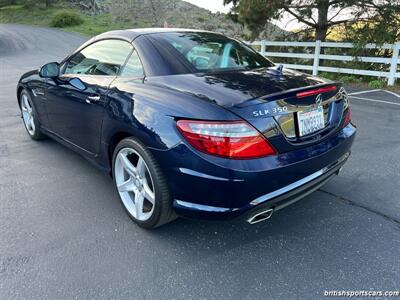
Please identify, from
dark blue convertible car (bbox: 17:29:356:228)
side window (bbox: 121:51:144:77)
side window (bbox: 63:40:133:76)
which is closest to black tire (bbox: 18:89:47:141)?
side window (bbox: 63:40:133:76)

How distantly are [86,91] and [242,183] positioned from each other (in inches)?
72.6

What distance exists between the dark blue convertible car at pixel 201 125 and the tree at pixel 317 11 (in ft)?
26.6

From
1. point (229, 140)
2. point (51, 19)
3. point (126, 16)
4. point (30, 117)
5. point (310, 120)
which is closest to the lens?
point (229, 140)

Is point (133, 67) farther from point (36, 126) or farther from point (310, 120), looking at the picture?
point (36, 126)

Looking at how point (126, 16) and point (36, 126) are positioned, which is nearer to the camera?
point (36, 126)

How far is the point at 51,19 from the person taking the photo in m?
34.8

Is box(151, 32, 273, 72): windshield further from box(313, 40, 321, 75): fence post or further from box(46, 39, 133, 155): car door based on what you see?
box(313, 40, 321, 75): fence post

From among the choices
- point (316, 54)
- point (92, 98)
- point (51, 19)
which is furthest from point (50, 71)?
point (51, 19)

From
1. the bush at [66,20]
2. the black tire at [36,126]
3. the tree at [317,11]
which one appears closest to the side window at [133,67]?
the black tire at [36,126]

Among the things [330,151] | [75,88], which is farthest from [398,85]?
[75,88]

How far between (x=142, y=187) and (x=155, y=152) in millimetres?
458

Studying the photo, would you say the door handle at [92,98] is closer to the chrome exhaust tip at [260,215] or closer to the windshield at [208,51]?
the windshield at [208,51]

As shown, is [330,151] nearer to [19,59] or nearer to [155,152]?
[155,152]

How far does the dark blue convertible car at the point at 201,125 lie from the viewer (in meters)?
2.21
